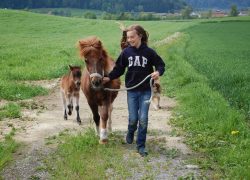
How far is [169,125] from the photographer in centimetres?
1137

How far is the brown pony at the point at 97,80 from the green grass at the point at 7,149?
1.68 metres

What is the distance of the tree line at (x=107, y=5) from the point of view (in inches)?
5413

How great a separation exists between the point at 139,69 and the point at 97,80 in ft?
2.58

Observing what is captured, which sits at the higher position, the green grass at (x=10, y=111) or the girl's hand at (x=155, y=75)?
the girl's hand at (x=155, y=75)

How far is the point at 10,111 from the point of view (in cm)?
1223

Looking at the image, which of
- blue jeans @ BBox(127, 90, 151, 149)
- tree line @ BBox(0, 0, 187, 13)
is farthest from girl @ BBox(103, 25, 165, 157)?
tree line @ BBox(0, 0, 187, 13)

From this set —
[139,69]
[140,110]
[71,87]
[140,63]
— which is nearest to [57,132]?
[71,87]

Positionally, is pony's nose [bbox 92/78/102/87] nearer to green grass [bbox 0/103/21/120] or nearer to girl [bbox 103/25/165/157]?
girl [bbox 103/25/165/157]

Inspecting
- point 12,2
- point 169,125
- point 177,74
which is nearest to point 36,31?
point 177,74

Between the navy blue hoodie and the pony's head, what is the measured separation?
447mm

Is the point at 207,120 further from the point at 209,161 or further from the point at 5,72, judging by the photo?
the point at 5,72

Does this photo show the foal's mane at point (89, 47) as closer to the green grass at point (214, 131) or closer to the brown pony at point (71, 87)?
the green grass at point (214, 131)

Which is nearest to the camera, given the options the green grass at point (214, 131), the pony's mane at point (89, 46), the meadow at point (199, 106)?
the green grass at point (214, 131)

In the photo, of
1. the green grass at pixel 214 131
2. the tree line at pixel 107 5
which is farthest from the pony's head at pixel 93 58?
the tree line at pixel 107 5
